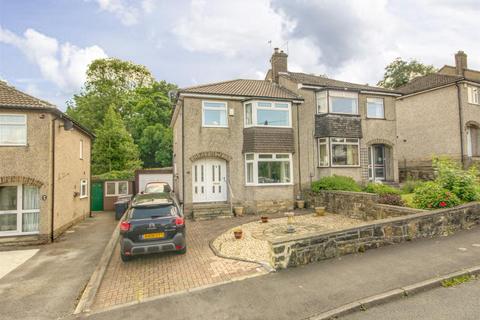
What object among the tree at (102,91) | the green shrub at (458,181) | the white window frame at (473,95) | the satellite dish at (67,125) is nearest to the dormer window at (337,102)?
the green shrub at (458,181)

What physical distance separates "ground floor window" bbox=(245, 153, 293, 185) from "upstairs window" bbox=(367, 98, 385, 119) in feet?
21.5

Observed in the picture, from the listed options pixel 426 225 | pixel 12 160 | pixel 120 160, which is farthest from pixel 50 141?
pixel 120 160

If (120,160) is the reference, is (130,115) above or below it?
above

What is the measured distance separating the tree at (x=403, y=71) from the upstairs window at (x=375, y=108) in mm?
20704

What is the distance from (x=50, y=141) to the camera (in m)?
10.5

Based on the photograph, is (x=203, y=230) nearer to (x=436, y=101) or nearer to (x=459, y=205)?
(x=459, y=205)

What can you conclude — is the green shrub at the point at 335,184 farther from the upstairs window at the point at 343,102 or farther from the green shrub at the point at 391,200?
the upstairs window at the point at 343,102

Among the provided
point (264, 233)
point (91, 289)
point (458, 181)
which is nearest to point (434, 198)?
point (458, 181)

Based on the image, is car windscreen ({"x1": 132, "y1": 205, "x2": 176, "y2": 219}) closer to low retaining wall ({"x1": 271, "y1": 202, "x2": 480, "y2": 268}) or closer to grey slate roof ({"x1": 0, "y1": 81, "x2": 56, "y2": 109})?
low retaining wall ({"x1": 271, "y1": 202, "x2": 480, "y2": 268})

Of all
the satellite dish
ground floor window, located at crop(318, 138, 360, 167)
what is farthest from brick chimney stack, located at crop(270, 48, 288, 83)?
the satellite dish

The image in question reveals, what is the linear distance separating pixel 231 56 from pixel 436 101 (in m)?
15.5

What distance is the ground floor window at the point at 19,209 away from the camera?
401 inches

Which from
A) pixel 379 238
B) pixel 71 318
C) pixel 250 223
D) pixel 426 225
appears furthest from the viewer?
pixel 250 223

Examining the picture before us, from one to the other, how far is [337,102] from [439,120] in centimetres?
934
